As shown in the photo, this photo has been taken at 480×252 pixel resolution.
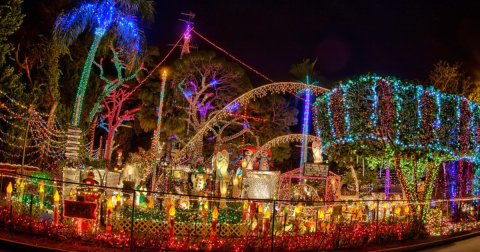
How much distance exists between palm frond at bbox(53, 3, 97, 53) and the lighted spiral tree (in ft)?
43.0

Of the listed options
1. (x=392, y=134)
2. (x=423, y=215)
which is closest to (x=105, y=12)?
(x=392, y=134)

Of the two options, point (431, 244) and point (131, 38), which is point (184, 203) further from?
point (131, 38)

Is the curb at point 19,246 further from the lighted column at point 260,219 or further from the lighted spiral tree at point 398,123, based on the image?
the lighted spiral tree at point 398,123

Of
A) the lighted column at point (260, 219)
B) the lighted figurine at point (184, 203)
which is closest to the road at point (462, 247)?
the lighted column at point (260, 219)

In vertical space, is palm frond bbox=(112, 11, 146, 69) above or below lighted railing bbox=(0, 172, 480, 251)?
above

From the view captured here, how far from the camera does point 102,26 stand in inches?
826

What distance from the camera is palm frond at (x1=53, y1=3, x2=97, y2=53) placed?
2025cm

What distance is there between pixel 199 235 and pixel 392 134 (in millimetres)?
6691

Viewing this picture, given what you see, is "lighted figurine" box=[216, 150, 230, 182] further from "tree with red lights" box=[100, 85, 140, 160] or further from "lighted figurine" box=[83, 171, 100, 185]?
"tree with red lights" box=[100, 85, 140, 160]

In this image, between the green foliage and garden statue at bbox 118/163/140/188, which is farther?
the green foliage

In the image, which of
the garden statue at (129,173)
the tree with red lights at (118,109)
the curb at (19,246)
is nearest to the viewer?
the curb at (19,246)

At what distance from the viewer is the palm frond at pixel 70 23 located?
20250 mm

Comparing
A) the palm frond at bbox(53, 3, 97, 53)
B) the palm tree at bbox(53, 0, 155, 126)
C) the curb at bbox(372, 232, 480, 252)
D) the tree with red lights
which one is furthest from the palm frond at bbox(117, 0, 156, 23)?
the curb at bbox(372, 232, 480, 252)

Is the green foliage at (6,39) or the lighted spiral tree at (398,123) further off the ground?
the green foliage at (6,39)
